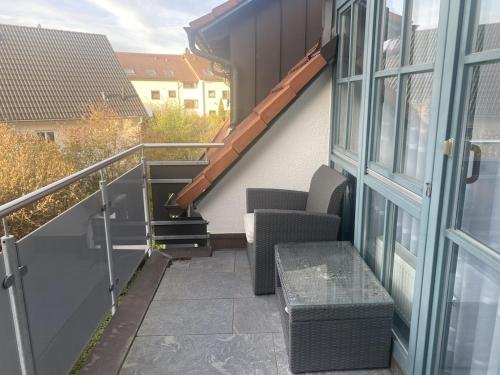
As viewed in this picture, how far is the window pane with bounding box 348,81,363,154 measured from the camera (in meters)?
2.85

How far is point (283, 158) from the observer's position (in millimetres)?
3699

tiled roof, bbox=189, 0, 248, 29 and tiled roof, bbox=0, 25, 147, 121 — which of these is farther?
tiled roof, bbox=0, 25, 147, 121

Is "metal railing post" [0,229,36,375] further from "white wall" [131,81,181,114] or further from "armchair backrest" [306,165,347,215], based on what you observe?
"white wall" [131,81,181,114]

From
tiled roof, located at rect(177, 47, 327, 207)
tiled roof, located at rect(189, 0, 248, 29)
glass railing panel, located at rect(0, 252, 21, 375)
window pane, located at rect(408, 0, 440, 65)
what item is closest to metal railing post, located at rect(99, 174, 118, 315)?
glass railing panel, located at rect(0, 252, 21, 375)

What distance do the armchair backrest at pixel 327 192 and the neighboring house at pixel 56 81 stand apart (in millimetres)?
18736

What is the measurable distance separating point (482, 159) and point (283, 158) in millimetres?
2491

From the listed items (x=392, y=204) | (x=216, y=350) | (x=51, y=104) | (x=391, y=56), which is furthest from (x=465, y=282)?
(x=51, y=104)

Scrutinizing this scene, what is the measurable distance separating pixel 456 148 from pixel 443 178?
12 cm

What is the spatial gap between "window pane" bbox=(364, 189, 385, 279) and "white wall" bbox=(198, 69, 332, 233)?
133cm

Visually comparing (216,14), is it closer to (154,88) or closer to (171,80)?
A: (154,88)

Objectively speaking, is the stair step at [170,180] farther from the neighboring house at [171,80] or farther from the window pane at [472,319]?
the neighboring house at [171,80]

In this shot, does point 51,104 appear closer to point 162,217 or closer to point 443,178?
point 162,217

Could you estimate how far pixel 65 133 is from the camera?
61.5 feet

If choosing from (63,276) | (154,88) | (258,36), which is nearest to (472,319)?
(63,276)
